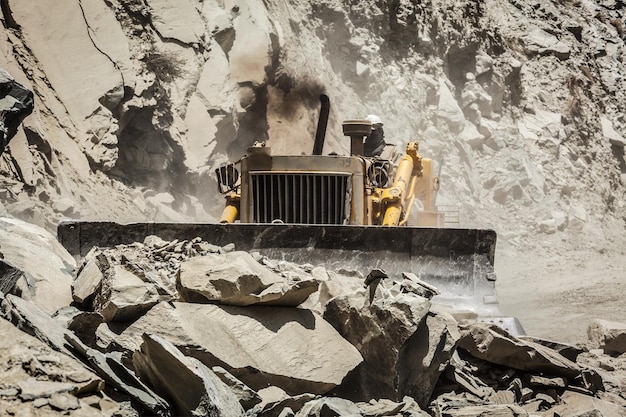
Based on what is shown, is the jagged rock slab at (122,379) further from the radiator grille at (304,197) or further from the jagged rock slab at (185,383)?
the radiator grille at (304,197)

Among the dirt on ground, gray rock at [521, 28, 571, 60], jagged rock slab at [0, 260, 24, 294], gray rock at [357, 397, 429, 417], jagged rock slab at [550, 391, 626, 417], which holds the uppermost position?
gray rock at [521, 28, 571, 60]

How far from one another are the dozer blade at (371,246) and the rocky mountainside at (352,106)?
56.3 inches

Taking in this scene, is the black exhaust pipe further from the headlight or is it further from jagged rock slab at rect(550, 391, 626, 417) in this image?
jagged rock slab at rect(550, 391, 626, 417)

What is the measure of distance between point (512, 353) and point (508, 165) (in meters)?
15.6

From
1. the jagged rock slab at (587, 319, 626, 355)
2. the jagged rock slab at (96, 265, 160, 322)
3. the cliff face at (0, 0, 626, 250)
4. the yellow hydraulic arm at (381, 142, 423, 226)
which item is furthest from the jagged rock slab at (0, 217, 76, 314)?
the jagged rock slab at (587, 319, 626, 355)

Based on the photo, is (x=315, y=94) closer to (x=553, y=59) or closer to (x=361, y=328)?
(x=553, y=59)

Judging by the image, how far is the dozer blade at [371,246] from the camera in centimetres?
752

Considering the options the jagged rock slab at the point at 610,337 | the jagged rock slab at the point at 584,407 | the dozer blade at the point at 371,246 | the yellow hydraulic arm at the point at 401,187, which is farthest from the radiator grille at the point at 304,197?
the jagged rock slab at the point at 584,407

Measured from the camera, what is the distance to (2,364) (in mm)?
3551

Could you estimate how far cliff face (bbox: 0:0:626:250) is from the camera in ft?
42.0

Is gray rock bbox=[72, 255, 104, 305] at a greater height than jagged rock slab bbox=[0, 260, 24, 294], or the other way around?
jagged rock slab bbox=[0, 260, 24, 294]

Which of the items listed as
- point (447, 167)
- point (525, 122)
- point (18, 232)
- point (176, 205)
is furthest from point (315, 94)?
point (18, 232)

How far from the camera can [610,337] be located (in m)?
6.91

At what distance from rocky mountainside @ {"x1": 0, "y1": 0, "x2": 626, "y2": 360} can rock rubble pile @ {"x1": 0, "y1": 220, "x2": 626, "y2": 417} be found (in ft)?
9.76
